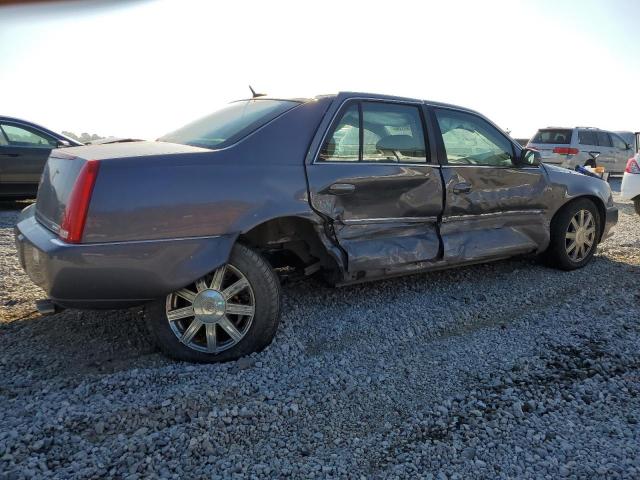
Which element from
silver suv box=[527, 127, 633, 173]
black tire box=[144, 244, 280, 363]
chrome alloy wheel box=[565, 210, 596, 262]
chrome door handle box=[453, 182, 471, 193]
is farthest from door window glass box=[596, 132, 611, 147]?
black tire box=[144, 244, 280, 363]

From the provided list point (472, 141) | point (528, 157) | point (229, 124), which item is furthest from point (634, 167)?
point (229, 124)

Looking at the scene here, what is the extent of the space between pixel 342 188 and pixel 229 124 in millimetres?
895

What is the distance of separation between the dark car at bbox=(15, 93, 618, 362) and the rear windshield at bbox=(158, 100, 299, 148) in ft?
0.06

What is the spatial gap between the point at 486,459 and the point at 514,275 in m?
2.91

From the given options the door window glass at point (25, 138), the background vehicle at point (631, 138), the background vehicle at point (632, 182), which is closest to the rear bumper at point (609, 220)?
the background vehicle at point (632, 182)

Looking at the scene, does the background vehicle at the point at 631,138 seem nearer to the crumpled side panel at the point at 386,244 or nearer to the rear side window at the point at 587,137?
the rear side window at the point at 587,137

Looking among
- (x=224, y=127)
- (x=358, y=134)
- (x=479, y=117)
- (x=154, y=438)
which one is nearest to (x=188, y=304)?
(x=154, y=438)

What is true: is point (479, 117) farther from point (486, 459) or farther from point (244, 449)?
point (244, 449)

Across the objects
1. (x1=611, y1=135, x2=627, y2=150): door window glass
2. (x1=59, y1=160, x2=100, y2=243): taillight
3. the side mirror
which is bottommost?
(x1=59, y1=160, x2=100, y2=243): taillight

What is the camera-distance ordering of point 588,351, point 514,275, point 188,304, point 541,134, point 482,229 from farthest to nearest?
point 541,134, point 514,275, point 482,229, point 588,351, point 188,304

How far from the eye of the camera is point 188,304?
3.14 m

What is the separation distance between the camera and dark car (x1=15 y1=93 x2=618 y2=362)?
279cm

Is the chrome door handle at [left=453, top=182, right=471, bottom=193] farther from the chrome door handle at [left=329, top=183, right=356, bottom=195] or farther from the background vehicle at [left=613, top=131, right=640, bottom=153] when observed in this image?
the background vehicle at [left=613, top=131, right=640, bottom=153]

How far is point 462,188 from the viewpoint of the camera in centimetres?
416
